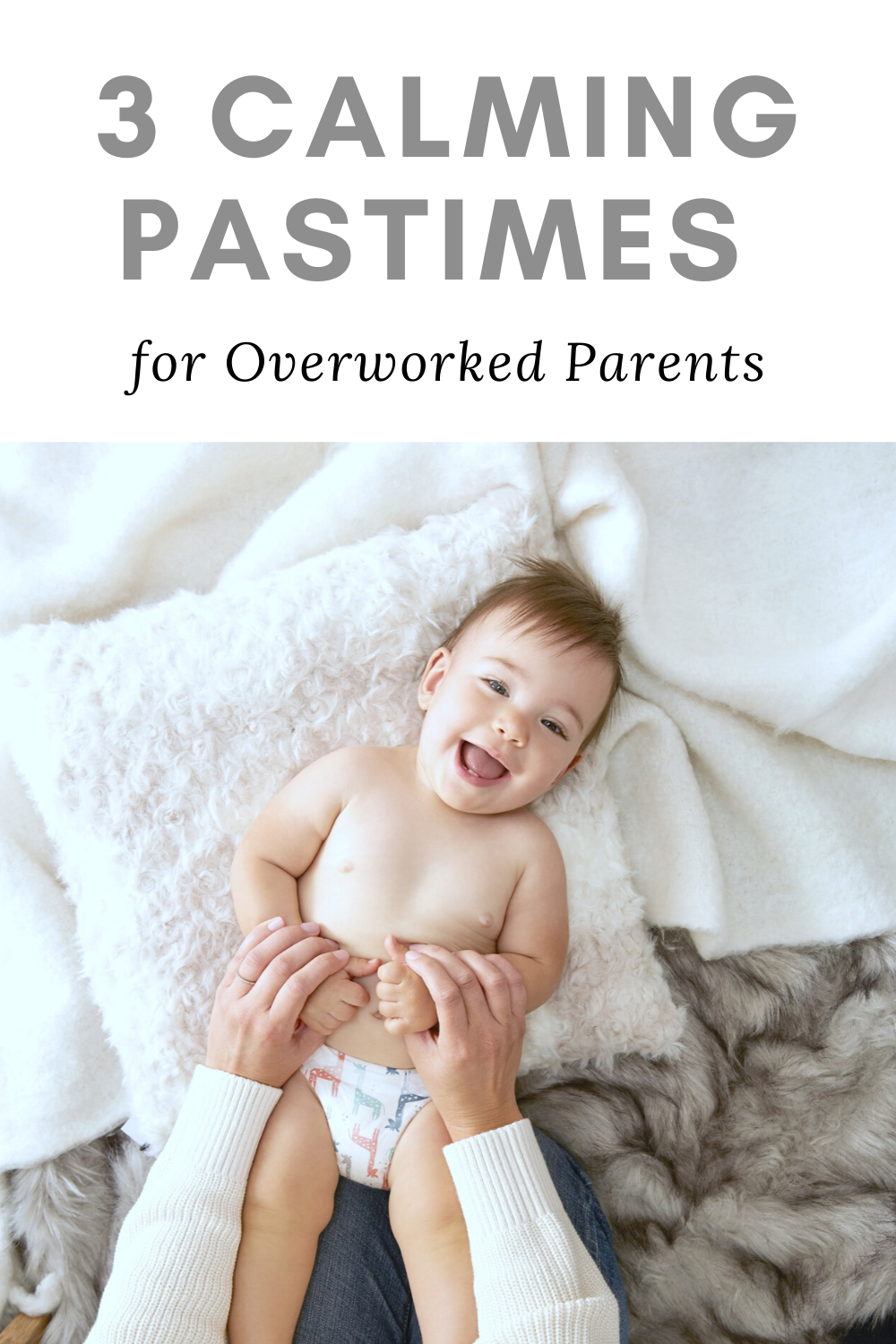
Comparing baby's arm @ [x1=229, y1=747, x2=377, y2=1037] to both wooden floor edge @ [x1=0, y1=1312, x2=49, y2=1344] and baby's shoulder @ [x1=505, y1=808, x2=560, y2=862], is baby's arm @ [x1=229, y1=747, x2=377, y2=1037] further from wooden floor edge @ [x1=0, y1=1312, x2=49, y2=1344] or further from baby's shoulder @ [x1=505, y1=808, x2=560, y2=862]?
wooden floor edge @ [x1=0, y1=1312, x2=49, y2=1344]

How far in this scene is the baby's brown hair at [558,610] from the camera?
1316 millimetres

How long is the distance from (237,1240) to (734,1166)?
73 cm

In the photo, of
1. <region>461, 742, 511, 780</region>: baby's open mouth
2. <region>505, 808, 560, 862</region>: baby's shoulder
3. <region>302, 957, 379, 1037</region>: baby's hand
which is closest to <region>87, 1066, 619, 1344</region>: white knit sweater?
<region>302, 957, 379, 1037</region>: baby's hand

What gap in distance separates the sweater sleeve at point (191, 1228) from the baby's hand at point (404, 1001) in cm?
19

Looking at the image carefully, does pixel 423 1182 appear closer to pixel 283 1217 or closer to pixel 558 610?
pixel 283 1217

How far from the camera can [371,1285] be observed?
1195 mm

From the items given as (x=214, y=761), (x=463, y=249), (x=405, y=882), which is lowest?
(x=405, y=882)

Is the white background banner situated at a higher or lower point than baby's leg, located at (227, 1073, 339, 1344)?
higher

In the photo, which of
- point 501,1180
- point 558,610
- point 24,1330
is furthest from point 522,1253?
point 558,610

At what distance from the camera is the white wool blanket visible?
1346mm

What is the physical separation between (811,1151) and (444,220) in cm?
154

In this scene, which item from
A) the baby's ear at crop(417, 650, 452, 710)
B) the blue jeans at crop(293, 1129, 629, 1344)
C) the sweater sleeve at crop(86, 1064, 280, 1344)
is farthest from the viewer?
the baby's ear at crop(417, 650, 452, 710)

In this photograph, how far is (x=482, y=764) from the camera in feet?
4.30

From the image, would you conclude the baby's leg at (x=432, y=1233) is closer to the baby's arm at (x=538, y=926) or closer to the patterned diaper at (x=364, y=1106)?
the patterned diaper at (x=364, y=1106)
